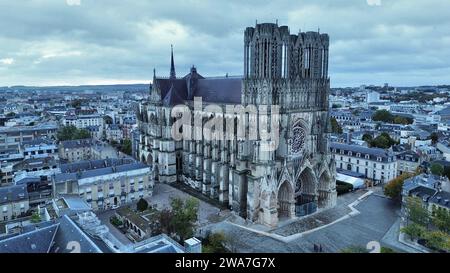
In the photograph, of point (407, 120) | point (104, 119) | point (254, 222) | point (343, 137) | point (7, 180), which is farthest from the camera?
point (104, 119)

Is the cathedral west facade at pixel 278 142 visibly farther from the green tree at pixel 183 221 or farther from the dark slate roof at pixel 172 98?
the green tree at pixel 183 221

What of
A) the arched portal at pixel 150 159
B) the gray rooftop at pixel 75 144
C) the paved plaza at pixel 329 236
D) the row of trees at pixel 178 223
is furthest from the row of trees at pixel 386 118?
the row of trees at pixel 178 223

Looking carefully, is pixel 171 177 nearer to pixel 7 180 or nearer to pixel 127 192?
pixel 127 192

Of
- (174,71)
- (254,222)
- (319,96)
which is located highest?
(174,71)

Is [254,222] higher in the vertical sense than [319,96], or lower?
lower
